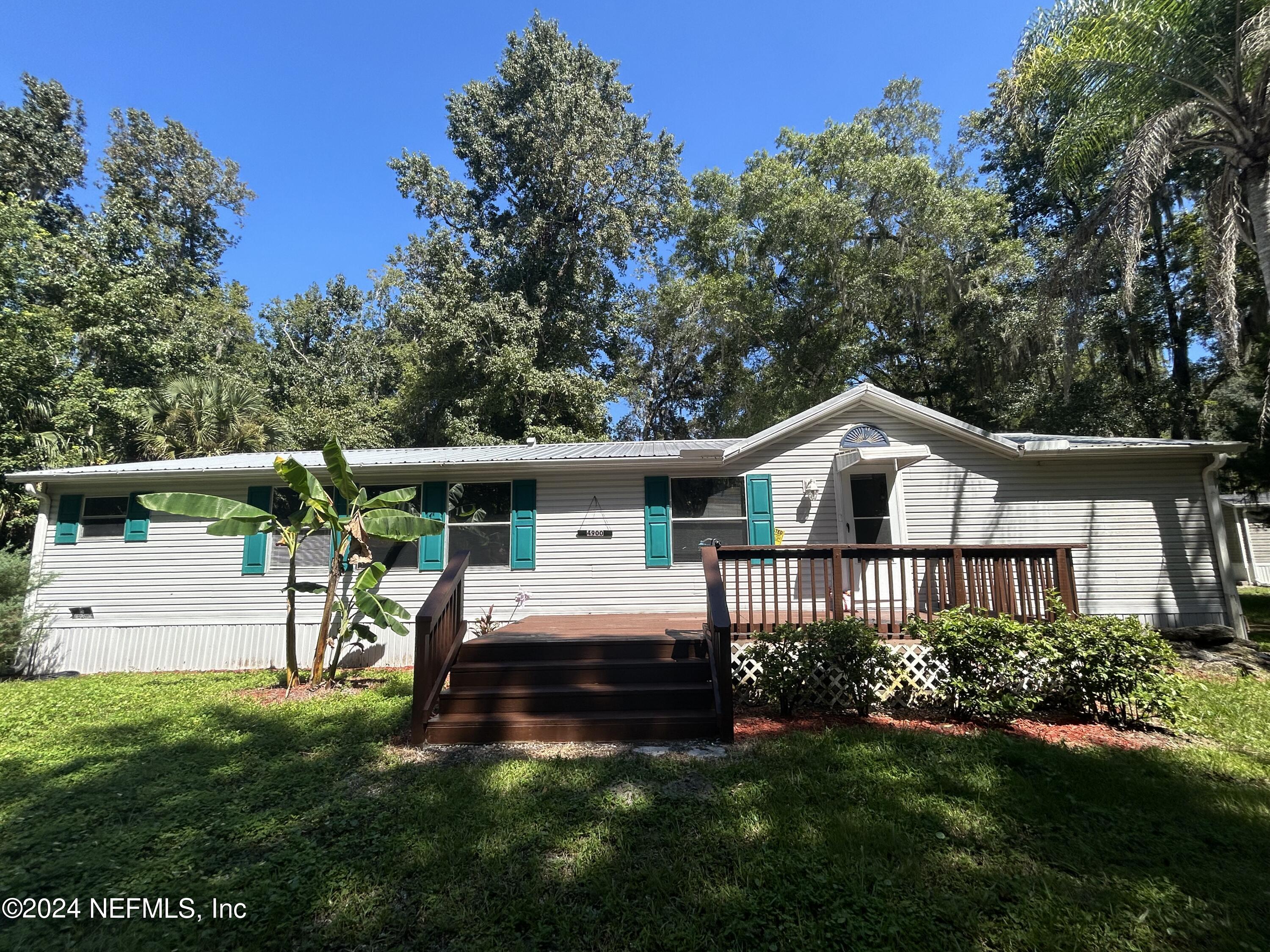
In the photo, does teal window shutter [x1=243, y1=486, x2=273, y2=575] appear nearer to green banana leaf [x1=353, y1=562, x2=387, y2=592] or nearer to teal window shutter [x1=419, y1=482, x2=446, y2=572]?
teal window shutter [x1=419, y1=482, x2=446, y2=572]

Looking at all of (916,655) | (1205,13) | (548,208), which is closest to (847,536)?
(916,655)

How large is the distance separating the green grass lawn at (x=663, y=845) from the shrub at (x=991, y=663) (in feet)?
2.34

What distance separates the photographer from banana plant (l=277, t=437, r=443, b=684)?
7137mm

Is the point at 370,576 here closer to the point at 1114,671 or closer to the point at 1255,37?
the point at 1114,671

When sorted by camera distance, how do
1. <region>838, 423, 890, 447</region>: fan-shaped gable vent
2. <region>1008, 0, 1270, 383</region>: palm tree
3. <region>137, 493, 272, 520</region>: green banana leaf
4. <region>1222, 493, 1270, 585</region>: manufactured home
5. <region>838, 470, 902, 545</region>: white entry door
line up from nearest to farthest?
1. <region>137, 493, 272, 520</region>: green banana leaf
2. <region>1008, 0, 1270, 383</region>: palm tree
3. <region>838, 470, 902, 545</region>: white entry door
4. <region>838, 423, 890, 447</region>: fan-shaped gable vent
5. <region>1222, 493, 1270, 585</region>: manufactured home

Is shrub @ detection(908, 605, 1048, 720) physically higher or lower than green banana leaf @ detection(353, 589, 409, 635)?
lower

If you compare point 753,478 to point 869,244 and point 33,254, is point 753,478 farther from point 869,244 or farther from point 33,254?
point 33,254

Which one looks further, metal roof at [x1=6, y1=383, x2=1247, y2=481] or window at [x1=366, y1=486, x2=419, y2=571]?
window at [x1=366, y1=486, x2=419, y2=571]

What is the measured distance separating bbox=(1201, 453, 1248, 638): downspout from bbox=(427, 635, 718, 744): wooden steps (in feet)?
27.1

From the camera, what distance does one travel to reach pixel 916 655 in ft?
19.7

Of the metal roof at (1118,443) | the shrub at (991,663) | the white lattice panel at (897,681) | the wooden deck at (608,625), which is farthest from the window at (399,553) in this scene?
the metal roof at (1118,443)

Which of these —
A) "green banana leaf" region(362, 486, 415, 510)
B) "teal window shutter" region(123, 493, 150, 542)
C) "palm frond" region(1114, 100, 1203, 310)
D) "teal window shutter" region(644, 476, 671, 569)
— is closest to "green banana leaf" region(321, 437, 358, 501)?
"green banana leaf" region(362, 486, 415, 510)

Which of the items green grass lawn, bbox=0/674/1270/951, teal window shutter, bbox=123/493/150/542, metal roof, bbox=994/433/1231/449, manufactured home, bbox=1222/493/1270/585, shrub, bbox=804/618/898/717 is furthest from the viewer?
manufactured home, bbox=1222/493/1270/585

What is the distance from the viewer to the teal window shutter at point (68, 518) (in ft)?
32.6
